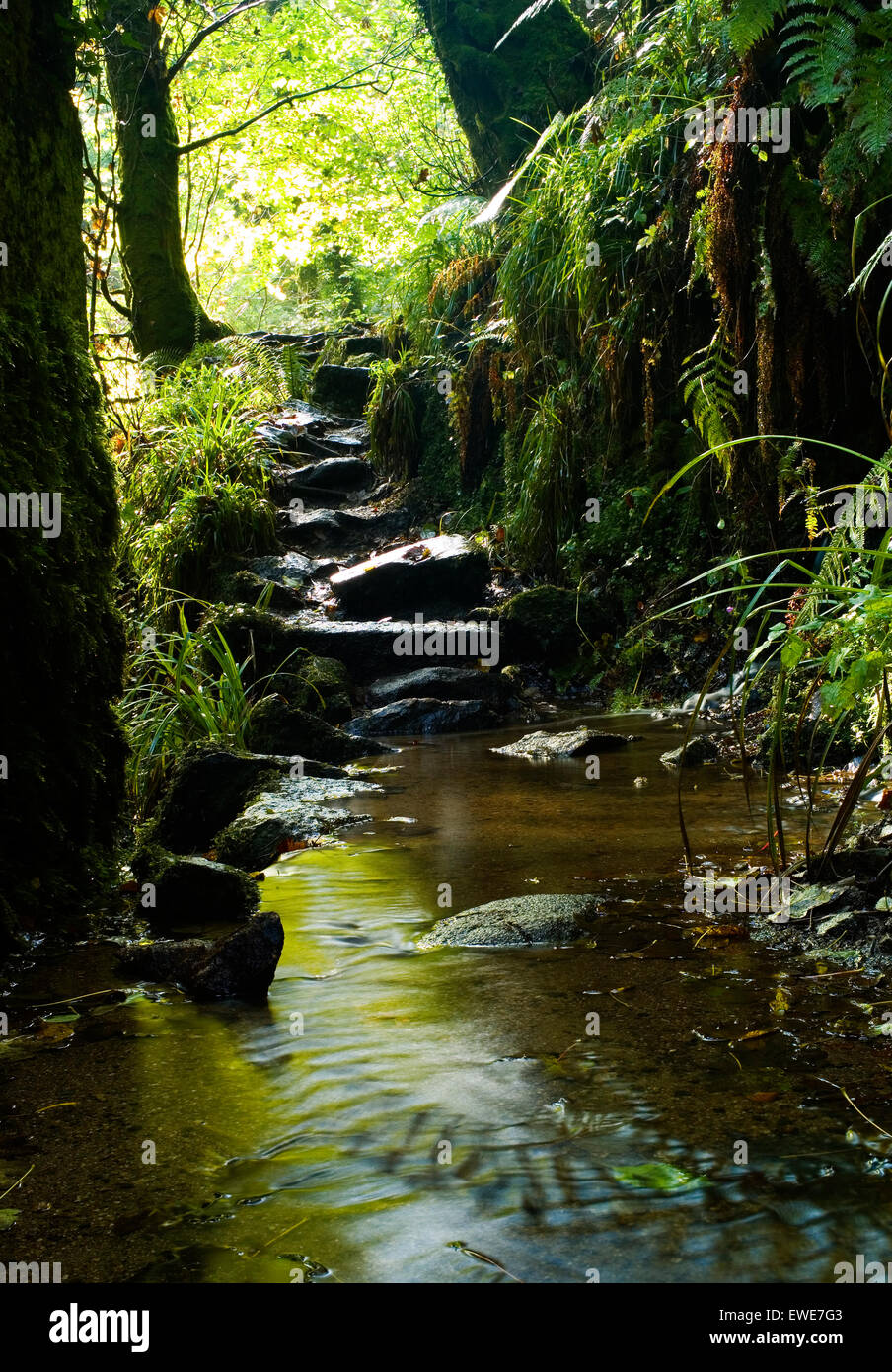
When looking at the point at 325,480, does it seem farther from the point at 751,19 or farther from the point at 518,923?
the point at 518,923

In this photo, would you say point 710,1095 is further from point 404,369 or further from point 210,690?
point 404,369

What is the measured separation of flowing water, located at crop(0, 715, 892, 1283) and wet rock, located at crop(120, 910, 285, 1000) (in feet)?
0.21

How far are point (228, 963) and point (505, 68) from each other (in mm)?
12617

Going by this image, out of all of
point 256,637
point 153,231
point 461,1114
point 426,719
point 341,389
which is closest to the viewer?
point 461,1114

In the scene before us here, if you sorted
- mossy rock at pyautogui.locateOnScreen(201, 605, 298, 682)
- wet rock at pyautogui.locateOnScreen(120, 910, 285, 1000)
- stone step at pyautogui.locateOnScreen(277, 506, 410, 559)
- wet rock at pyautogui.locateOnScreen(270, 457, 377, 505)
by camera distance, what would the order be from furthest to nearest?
1. wet rock at pyautogui.locateOnScreen(270, 457, 377, 505)
2. stone step at pyautogui.locateOnScreen(277, 506, 410, 559)
3. mossy rock at pyautogui.locateOnScreen(201, 605, 298, 682)
4. wet rock at pyautogui.locateOnScreen(120, 910, 285, 1000)

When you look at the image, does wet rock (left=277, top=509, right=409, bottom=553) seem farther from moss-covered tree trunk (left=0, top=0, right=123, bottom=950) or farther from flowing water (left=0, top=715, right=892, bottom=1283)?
flowing water (left=0, top=715, right=892, bottom=1283)

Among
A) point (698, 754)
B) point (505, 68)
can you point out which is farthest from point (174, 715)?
point (505, 68)

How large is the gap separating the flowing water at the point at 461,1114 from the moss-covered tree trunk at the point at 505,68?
11503 mm

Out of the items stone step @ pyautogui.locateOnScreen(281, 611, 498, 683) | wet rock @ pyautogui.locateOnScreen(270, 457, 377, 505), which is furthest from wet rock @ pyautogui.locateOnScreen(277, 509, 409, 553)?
stone step @ pyautogui.locateOnScreen(281, 611, 498, 683)

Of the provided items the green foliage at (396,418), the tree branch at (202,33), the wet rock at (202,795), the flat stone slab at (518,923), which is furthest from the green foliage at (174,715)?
the tree branch at (202,33)

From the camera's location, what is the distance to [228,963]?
110 inches

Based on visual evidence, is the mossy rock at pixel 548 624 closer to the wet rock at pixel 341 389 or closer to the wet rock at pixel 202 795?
the wet rock at pixel 202 795

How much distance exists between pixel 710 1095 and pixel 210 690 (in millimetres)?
4569

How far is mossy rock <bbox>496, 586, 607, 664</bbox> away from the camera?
854cm
